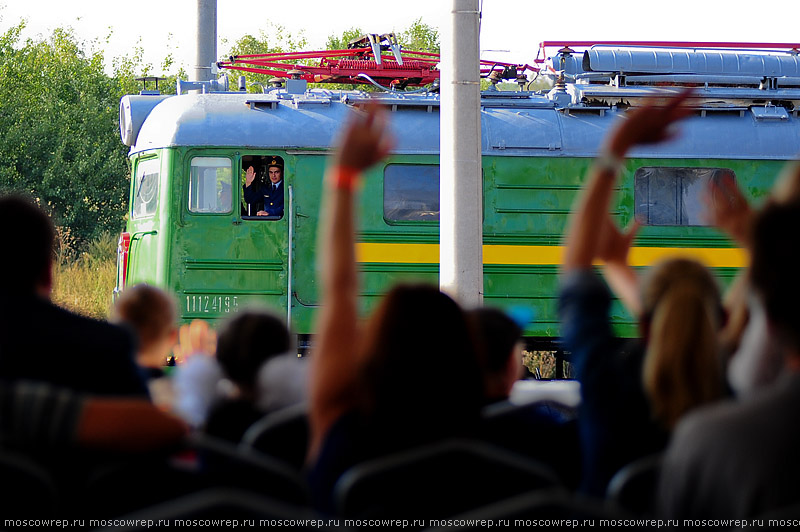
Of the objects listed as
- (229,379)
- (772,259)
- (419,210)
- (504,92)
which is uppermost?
(504,92)

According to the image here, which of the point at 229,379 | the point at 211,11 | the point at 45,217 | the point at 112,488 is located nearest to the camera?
the point at 112,488

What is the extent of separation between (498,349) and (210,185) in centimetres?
809

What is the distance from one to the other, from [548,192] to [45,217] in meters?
9.03

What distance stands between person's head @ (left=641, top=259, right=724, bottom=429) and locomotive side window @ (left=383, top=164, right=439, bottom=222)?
27.9 ft

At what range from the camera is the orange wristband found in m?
3.13

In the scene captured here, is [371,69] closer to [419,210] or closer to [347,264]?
[419,210]

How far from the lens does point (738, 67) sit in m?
12.6

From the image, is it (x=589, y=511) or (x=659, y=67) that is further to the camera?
(x=659, y=67)

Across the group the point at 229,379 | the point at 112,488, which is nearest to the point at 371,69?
the point at 229,379

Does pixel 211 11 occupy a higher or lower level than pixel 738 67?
higher

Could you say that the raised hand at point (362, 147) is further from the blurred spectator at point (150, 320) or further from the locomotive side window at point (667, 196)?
the locomotive side window at point (667, 196)

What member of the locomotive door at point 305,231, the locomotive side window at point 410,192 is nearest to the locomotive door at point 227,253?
the locomotive door at point 305,231

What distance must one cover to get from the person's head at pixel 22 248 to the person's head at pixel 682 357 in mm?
1618

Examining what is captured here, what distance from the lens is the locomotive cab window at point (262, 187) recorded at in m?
11.3
